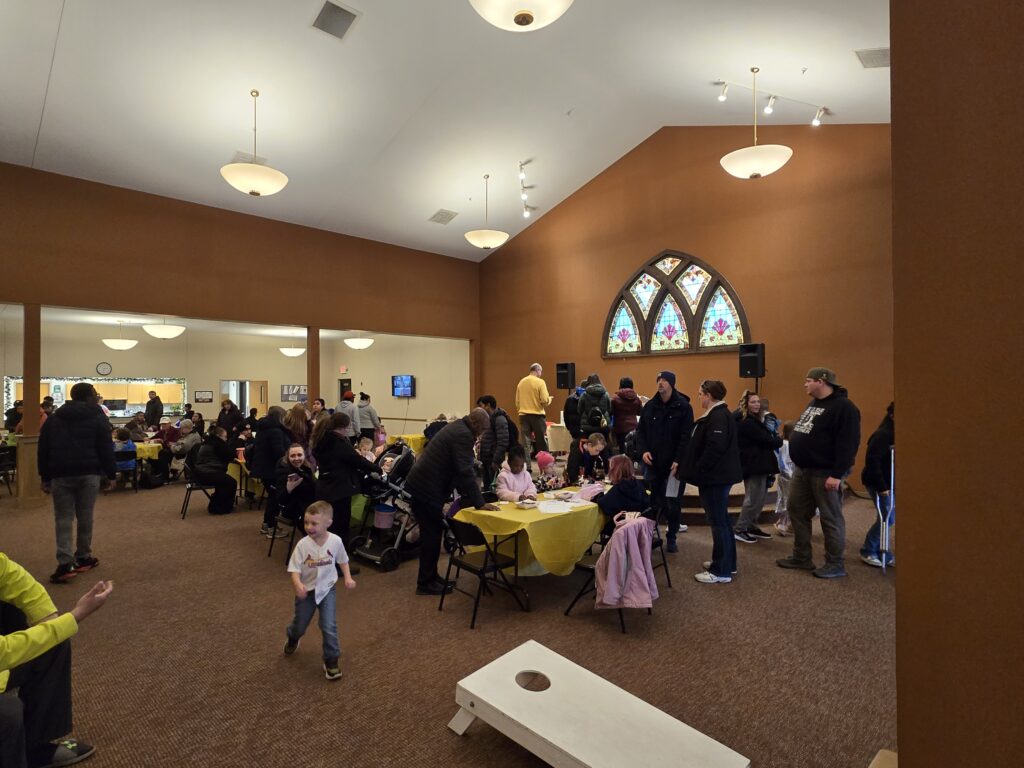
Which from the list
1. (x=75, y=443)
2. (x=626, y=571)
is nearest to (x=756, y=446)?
(x=626, y=571)

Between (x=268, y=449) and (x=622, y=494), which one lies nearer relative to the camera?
(x=622, y=494)

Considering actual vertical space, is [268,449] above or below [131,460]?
above

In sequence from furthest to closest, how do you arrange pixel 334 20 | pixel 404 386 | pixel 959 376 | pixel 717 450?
pixel 404 386, pixel 334 20, pixel 717 450, pixel 959 376

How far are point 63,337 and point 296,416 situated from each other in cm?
1014

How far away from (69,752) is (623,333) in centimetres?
858

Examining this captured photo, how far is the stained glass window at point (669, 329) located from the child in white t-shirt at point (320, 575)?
705 cm

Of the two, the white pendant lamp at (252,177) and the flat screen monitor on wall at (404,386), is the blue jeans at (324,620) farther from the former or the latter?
the flat screen monitor on wall at (404,386)

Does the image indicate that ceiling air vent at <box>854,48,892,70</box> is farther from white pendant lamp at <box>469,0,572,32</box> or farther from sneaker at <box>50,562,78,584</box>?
sneaker at <box>50,562,78,584</box>

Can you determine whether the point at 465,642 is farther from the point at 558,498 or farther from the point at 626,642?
the point at 558,498

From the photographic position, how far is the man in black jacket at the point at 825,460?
3.89m

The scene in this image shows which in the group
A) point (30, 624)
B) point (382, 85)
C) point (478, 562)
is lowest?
point (478, 562)

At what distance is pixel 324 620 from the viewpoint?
2.75 metres

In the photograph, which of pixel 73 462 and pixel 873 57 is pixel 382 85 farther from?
pixel 873 57

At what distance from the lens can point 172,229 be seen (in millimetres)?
8125
